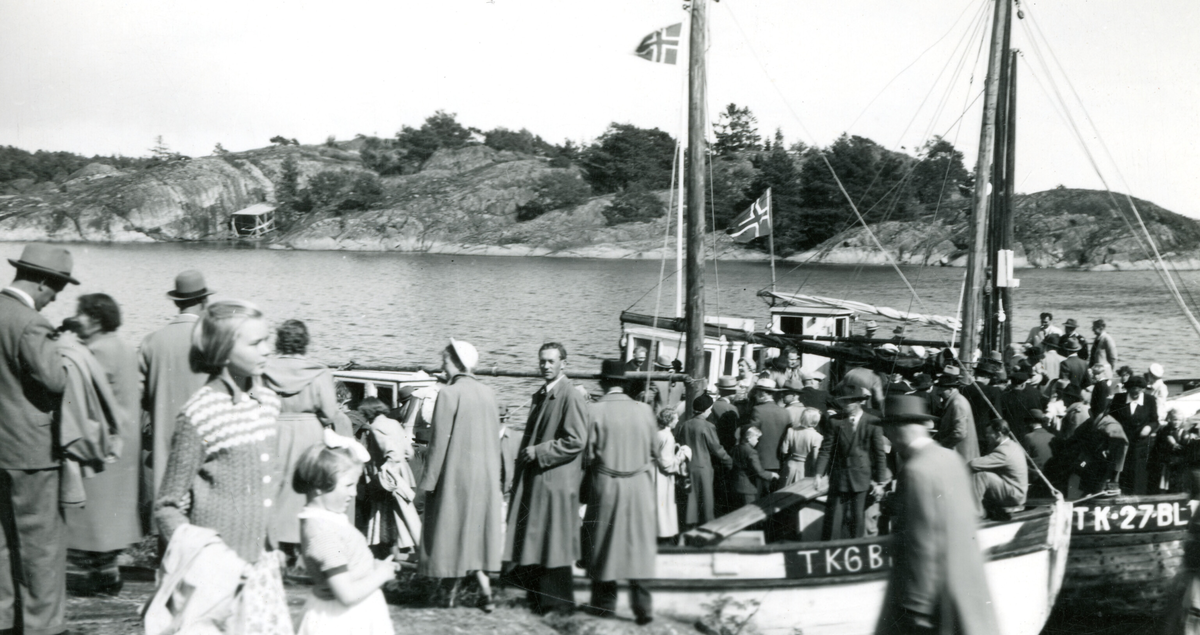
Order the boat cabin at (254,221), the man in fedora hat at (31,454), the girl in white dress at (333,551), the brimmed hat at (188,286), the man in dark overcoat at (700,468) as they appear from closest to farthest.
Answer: the girl in white dress at (333,551) → the man in fedora hat at (31,454) → the brimmed hat at (188,286) → the man in dark overcoat at (700,468) → the boat cabin at (254,221)

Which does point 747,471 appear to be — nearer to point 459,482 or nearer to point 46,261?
point 459,482

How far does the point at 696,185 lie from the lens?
476 inches

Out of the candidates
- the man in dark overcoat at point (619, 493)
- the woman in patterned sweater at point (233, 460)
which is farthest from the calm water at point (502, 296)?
the woman in patterned sweater at point (233, 460)

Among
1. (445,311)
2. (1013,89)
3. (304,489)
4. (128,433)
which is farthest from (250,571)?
(445,311)

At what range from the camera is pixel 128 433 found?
19.1ft

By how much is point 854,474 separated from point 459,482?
12.3ft

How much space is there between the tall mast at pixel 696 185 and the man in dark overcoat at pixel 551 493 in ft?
17.5

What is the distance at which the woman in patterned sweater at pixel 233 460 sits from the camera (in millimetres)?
3438

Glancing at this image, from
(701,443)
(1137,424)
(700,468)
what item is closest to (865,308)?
(1137,424)

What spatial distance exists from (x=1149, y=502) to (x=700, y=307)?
5.40 meters

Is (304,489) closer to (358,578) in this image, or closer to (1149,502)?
(358,578)

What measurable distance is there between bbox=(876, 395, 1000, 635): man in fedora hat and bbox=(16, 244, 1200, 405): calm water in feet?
77.1

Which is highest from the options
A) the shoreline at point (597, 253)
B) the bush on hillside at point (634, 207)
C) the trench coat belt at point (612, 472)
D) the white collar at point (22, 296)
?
the bush on hillside at point (634, 207)

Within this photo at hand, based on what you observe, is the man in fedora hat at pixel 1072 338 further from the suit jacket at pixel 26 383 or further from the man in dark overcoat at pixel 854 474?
the suit jacket at pixel 26 383
